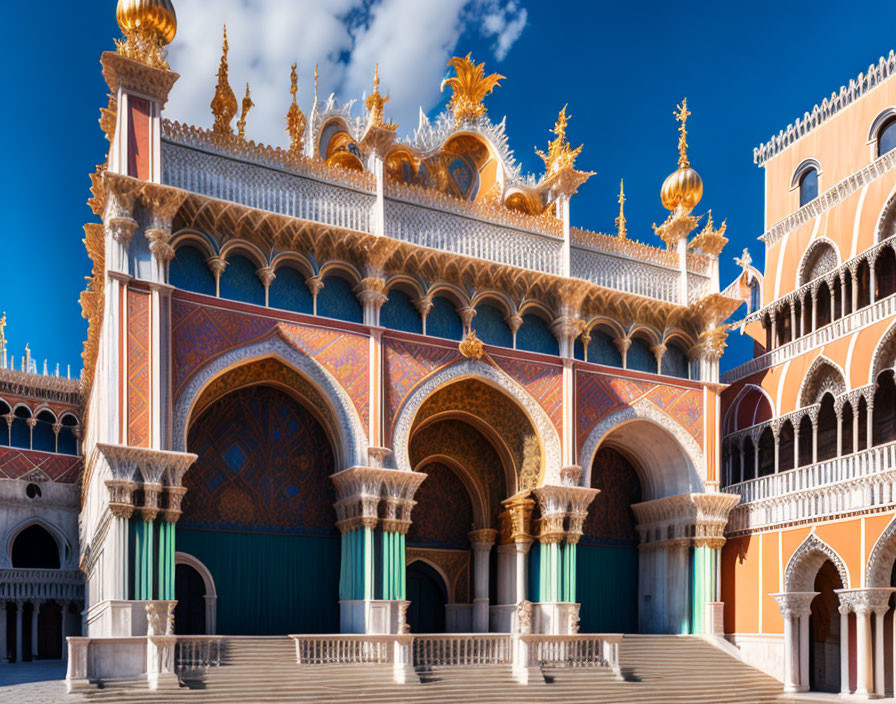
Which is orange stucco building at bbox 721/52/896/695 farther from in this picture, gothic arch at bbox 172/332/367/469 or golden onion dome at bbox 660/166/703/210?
gothic arch at bbox 172/332/367/469

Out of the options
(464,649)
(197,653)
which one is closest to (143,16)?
(197,653)

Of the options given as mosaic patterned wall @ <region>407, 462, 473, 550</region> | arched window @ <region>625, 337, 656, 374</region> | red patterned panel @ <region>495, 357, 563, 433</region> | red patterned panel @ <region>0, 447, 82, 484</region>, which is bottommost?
mosaic patterned wall @ <region>407, 462, 473, 550</region>

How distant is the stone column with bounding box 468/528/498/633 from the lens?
63.8 ft

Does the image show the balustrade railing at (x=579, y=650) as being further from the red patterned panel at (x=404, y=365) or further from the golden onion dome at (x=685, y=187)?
the golden onion dome at (x=685, y=187)

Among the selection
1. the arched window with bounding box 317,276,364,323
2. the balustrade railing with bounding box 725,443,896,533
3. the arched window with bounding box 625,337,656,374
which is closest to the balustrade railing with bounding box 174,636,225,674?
the arched window with bounding box 317,276,364,323

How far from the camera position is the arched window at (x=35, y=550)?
23.3m

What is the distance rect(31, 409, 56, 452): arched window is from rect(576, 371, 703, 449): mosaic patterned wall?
42.2 feet

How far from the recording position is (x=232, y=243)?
16.5 meters

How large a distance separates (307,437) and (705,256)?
Answer: 30.3 ft

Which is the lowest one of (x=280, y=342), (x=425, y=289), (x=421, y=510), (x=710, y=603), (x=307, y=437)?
(x=710, y=603)

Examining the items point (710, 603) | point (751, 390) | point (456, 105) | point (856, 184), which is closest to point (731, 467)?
point (751, 390)

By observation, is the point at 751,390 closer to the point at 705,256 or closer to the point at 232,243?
the point at 705,256

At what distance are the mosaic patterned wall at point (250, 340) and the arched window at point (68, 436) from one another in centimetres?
1029

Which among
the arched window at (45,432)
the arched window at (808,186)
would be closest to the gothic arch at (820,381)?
the arched window at (808,186)
